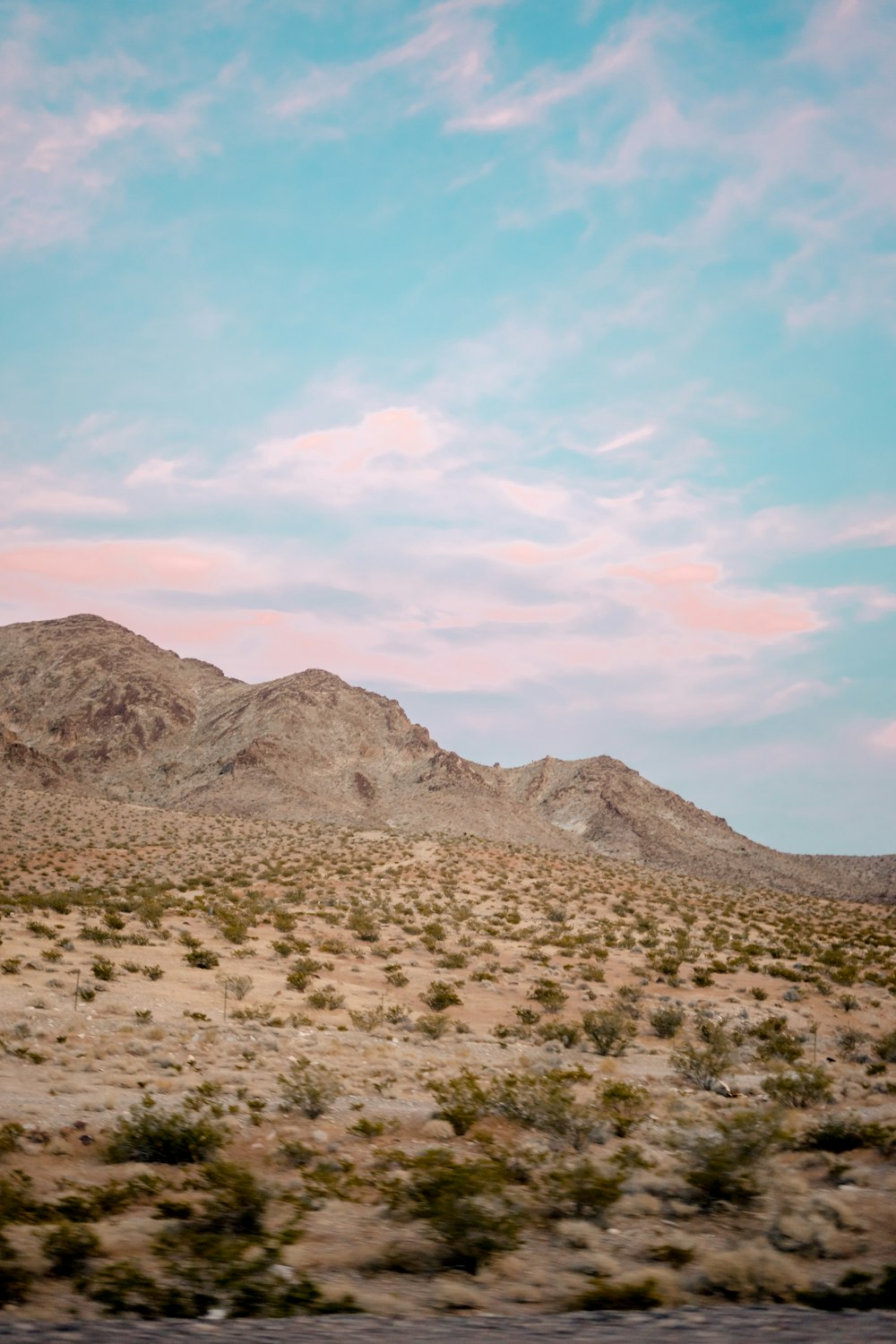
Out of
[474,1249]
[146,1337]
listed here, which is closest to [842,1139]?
[474,1249]

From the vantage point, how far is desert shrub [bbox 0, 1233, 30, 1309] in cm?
536

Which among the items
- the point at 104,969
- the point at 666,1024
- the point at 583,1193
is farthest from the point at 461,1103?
the point at 104,969

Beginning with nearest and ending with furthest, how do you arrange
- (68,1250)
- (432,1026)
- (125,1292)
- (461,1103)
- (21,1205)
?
(125,1292)
(68,1250)
(21,1205)
(461,1103)
(432,1026)

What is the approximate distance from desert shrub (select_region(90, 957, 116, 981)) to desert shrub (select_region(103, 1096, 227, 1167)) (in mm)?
10875

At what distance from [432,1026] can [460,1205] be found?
32.7 ft

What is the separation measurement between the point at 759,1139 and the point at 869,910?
55.5 m

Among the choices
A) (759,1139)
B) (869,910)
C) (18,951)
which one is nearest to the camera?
(759,1139)

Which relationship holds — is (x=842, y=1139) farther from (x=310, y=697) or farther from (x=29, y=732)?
(x=29, y=732)

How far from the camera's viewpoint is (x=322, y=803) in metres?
103

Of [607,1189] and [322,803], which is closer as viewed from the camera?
[607,1189]

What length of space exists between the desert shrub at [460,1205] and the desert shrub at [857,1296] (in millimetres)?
2342

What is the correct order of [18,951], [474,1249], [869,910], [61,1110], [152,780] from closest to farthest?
[474,1249], [61,1110], [18,951], [869,910], [152,780]

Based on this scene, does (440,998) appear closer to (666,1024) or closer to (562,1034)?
(562,1034)

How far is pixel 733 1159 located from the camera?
8.12 meters
